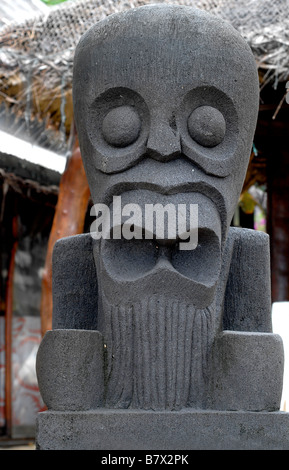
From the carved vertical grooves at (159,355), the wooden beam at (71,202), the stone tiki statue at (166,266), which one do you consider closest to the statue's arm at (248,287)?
the stone tiki statue at (166,266)

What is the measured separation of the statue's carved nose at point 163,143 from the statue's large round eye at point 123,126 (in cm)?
8

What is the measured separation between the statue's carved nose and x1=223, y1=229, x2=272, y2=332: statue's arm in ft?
1.60

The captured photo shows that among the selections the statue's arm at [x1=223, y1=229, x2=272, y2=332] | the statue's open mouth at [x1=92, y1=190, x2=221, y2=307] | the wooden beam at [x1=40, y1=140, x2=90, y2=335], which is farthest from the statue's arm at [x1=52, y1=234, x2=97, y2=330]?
the wooden beam at [x1=40, y1=140, x2=90, y2=335]

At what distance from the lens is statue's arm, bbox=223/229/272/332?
9.07 feet

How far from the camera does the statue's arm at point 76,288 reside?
112 inches

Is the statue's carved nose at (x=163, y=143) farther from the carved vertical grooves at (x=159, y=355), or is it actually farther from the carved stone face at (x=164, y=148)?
the carved vertical grooves at (x=159, y=355)

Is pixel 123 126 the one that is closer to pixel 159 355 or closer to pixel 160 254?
pixel 160 254

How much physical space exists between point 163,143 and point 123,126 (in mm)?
181

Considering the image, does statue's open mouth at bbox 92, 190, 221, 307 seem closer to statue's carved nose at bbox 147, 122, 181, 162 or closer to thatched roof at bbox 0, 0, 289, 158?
statue's carved nose at bbox 147, 122, 181, 162

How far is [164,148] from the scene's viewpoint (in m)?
2.55

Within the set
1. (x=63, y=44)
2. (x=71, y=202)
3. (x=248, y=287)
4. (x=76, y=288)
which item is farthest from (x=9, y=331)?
(x=248, y=287)

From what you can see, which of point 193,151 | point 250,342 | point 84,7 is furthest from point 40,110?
point 250,342
